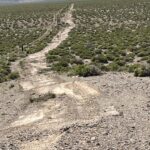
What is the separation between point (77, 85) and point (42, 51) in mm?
20558

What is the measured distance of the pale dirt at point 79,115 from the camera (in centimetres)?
1526

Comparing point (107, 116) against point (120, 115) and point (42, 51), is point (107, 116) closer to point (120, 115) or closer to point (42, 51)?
point (120, 115)

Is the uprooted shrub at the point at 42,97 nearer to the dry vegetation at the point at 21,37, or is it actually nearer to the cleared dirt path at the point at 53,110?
the cleared dirt path at the point at 53,110

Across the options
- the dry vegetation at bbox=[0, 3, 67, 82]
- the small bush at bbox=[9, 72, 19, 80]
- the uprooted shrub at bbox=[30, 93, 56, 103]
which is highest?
the uprooted shrub at bbox=[30, 93, 56, 103]

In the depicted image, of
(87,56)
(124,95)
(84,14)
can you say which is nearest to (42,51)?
(87,56)

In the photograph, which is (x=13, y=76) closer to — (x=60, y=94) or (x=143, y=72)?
(x=60, y=94)

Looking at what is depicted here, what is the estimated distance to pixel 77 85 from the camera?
944 inches

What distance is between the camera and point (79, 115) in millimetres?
18031

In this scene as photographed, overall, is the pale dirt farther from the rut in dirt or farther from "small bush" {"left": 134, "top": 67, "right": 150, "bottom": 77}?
"small bush" {"left": 134, "top": 67, "right": 150, "bottom": 77}

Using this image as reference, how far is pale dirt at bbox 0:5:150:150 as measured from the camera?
50.1 feet

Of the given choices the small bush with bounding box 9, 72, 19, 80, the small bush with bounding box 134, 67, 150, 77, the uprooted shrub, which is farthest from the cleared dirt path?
the small bush with bounding box 134, 67, 150, 77

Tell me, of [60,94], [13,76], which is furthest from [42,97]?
[13,76]

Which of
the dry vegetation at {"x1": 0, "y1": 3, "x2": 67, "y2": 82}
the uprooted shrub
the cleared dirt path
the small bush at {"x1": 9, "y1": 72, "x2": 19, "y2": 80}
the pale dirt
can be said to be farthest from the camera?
the dry vegetation at {"x1": 0, "y1": 3, "x2": 67, "y2": 82}

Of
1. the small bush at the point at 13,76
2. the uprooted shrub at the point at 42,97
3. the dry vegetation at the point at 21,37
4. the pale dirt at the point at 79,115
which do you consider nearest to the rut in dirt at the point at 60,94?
the pale dirt at the point at 79,115
